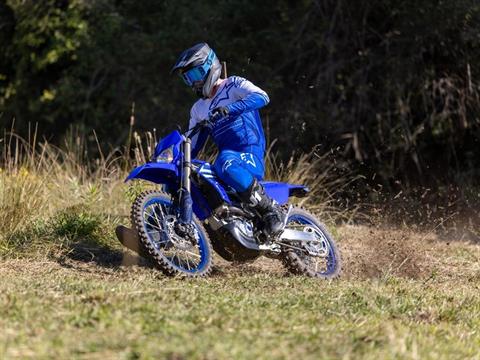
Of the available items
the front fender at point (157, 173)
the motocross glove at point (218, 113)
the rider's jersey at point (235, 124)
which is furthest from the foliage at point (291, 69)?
the front fender at point (157, 173)

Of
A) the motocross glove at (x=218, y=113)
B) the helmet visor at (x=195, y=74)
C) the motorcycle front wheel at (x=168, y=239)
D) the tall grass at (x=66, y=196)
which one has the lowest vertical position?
the tall grass at (x=66, y=196)

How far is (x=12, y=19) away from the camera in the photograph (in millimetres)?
16516

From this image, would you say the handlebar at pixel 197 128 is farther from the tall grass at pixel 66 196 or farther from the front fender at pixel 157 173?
the tall grass at pixel 66 196

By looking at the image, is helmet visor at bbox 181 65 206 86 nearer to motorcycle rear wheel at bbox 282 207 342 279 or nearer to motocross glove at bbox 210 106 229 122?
motocross glove at bbox 210 106 229 122

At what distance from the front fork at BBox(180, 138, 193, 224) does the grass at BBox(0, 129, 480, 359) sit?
19.9 inches

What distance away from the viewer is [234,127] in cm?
752

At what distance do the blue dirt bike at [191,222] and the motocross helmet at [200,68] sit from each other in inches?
17.5

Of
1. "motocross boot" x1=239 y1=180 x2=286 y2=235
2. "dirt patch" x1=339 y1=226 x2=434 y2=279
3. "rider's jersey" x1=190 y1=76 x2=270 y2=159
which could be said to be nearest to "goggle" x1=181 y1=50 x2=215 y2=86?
"rider's jersey" x1=190 y1=76 x2=270 y2=159

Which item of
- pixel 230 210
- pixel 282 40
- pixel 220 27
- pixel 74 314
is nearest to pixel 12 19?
pixel 220 27

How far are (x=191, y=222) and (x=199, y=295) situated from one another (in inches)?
57.4

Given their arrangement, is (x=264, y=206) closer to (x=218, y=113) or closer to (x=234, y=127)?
(x=234, y=127)

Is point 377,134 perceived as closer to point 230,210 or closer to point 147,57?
point 147,57

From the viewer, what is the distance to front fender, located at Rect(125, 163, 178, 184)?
692 centimetres

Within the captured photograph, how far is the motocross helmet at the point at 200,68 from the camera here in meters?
7.33
